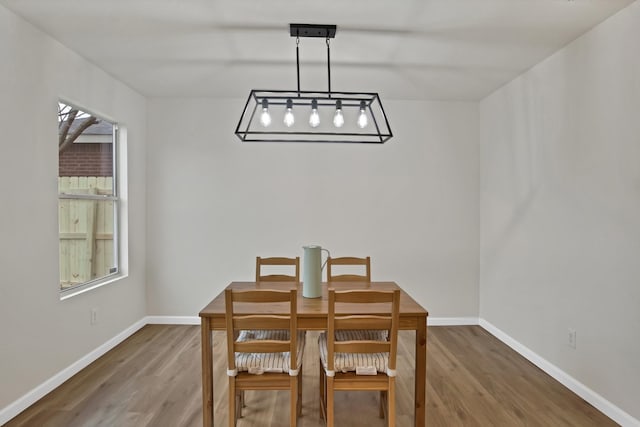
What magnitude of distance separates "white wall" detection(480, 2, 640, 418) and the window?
3904 mm

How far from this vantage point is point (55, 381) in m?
2.82

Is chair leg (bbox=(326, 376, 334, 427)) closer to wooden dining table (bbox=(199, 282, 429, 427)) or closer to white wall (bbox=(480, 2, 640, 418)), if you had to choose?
wooden dining table (bbox=(199, 282, 429, 427))

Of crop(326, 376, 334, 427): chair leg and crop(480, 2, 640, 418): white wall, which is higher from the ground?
crop(480, 2, 640, 418): white wall

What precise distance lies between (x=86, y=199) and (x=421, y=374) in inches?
120

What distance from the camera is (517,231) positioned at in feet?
12.1

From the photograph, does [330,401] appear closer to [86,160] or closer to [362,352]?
[362,352]

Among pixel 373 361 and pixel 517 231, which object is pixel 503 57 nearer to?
pixel 517 231

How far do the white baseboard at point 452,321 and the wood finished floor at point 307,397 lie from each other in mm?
788

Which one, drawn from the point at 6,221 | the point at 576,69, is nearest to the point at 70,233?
the point at 6,221

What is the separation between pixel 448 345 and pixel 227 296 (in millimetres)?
2662

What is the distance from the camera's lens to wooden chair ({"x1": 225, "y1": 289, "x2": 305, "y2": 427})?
2000 millimetres

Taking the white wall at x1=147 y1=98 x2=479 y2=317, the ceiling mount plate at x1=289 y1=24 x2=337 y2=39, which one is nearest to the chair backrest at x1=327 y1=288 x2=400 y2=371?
the ceiling mount plate at x1=289 y1=24 x2=337 y2=39

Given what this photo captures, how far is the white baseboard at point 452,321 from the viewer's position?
175 inches

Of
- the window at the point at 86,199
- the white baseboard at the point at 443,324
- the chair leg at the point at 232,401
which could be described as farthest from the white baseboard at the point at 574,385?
the window at the point at 86,199
